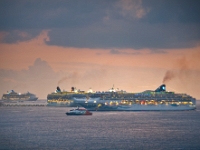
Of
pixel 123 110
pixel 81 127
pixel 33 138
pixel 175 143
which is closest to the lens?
pixel 175 143

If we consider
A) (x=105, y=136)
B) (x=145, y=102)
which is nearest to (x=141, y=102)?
(x=145, y=102)

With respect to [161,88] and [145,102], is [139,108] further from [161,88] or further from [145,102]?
[161,88]

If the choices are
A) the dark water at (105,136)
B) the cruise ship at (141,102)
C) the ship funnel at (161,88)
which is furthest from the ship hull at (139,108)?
the dark water at (105,136)

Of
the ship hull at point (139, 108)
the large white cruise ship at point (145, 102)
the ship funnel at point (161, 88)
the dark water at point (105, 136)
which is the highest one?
the ship funnel at point (161, 88)

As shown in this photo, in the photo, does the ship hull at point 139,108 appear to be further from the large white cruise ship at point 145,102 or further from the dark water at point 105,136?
the dark water at point 105,136

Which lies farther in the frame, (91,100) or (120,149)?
(91,100)

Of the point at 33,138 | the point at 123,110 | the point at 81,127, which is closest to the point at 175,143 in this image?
the point at 33,138

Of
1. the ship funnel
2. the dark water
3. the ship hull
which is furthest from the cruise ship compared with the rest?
the dark water

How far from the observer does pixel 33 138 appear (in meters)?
81.3

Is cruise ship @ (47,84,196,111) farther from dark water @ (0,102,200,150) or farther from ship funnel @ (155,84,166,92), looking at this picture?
dark water @ (0,102,200,150)

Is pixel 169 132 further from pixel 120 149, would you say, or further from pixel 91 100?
pixel 91 100

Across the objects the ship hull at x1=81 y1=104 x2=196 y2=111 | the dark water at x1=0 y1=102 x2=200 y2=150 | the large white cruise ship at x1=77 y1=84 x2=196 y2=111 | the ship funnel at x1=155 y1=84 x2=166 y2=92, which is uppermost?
the ship funnel at x1=155 y1=84 x2=166 y2=92

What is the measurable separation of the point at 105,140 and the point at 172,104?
3272 inches

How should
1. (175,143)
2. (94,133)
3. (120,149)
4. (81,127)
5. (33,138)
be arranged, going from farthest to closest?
(81,127) → (94,133) → (33,138) → (175,143) → (120,149)
